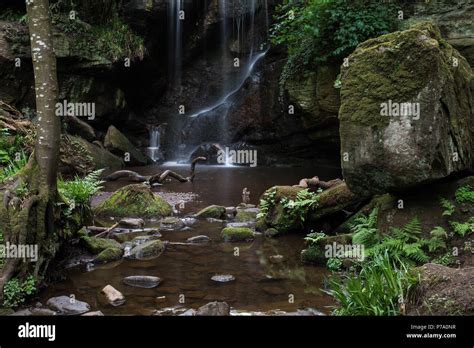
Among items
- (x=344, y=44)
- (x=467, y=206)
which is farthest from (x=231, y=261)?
(x=344, y=44)

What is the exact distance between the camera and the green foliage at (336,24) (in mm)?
13008

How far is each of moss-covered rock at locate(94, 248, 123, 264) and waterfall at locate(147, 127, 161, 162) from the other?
44.2 feet

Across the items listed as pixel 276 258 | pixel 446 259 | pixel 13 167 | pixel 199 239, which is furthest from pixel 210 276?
pixel 13 167

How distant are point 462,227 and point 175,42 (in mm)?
18150

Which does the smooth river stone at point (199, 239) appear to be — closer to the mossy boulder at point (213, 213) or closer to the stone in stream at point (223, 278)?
the mossy boulder at point (213, 213)

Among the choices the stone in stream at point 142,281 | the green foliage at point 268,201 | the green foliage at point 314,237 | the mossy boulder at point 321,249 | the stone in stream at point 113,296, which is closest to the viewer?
the stone in stream at point 113,296

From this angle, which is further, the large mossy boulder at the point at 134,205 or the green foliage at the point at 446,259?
the large mossy boulder at the point at 134,205

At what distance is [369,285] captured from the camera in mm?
4754

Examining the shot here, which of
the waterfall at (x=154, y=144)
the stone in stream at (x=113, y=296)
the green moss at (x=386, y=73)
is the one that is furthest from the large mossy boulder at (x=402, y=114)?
the waterfall at (x=154, y=144)

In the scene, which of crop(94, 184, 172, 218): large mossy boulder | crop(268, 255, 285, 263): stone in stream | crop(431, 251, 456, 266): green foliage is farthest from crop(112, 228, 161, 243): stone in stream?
crop(431, 251, 456, 266): green foliage

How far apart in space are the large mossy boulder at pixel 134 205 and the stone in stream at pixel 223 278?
13.1ft

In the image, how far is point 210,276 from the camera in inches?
269
